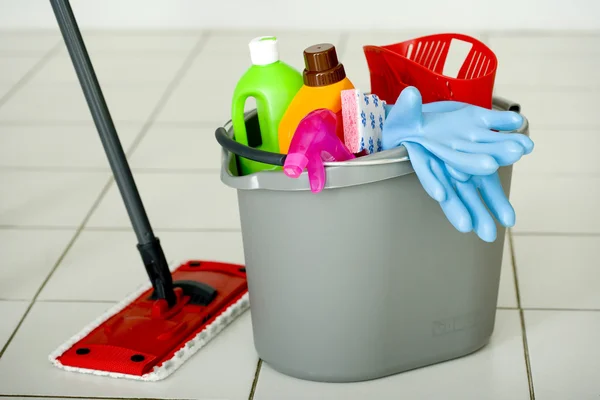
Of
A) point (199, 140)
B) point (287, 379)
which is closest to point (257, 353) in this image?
point (287, 379)

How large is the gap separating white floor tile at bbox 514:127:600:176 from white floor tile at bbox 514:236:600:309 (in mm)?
327

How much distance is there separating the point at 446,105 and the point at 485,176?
0.11 meters

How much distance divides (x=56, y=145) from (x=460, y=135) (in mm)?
1380

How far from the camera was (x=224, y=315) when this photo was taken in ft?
4.68

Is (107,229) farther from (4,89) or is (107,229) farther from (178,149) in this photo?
(4,89)

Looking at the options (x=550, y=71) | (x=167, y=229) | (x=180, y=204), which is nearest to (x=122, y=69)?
(x=180, y=204)

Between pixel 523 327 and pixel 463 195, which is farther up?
pixel 463 195

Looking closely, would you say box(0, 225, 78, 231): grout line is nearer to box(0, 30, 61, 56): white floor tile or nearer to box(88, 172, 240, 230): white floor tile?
box(88, 172, 240, 230): white floor tile

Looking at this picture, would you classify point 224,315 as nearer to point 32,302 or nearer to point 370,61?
point 32,302

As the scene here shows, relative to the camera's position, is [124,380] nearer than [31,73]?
Yes

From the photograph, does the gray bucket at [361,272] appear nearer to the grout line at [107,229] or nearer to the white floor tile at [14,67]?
the grout line at [107,229]

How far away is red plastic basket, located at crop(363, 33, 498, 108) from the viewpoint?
1.18m

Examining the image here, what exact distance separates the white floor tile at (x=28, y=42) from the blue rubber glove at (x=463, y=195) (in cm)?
216

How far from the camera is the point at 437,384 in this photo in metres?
1.27
